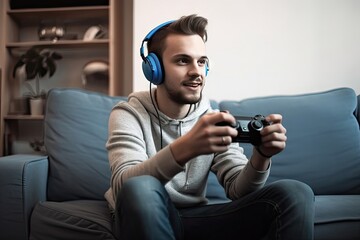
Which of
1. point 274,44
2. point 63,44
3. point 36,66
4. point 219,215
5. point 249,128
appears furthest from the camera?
point 63,44

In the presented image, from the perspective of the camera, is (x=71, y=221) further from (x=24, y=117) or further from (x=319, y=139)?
(x=24, y=117)

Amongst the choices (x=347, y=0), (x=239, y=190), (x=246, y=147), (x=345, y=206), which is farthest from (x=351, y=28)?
(x=239, y=190)

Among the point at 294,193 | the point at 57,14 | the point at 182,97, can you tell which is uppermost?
the point at 57,14

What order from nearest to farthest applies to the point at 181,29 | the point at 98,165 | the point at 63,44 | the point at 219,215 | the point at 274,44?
the point at 219,215
the point at 181,29
the point at 98,165
the point at 274,44
the point at 63,44

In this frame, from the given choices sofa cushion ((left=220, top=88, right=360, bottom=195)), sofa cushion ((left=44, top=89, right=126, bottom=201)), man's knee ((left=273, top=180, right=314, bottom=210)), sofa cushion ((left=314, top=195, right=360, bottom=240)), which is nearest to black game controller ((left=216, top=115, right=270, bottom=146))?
man's knee ((left=273, top=180, right=314, bottom=210))

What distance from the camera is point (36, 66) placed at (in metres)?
2.25

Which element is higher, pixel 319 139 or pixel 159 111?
pixel 159 111

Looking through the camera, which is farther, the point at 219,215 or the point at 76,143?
the point at 76,143

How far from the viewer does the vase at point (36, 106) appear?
231 centimetres

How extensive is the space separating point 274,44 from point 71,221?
1.42 metres

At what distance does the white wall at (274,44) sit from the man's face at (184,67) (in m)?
0.87

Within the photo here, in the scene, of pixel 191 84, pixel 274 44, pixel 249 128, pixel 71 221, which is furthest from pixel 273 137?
pixel 274 44

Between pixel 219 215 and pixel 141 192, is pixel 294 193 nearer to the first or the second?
pixel 219 215

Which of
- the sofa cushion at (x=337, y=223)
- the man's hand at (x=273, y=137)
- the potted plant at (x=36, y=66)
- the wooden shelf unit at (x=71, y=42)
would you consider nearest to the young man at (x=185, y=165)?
the man's hand at (x=273, y=137)
